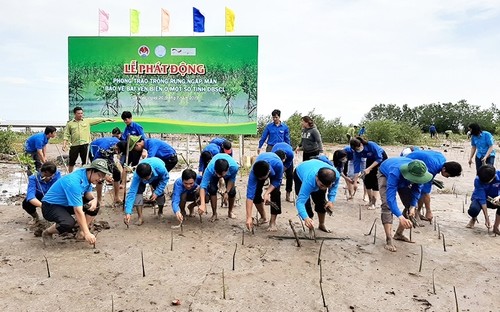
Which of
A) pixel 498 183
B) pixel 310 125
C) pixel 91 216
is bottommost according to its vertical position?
pixel 91 216

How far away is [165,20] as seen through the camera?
12211 mm

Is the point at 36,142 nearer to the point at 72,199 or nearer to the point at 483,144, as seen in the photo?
the point at 72,199

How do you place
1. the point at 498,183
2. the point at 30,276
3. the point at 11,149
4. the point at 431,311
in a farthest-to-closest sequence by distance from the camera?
the point at 11,149 < the point at 498,183 < the point at 30,276 < the point at 431,311

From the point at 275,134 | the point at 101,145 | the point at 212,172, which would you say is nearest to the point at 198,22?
the point at 275,134

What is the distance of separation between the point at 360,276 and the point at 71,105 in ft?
35.2

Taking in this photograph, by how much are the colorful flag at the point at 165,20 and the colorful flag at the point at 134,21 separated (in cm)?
83

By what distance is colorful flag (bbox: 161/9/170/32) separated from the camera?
1215 centimetres

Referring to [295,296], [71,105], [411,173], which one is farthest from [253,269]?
[71,105]

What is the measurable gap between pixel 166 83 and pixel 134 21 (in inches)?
87.2

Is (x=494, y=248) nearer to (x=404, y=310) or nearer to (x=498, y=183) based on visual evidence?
(x=498, y=183)

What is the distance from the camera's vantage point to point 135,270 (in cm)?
439

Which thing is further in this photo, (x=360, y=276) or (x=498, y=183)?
(x=498, y=183)

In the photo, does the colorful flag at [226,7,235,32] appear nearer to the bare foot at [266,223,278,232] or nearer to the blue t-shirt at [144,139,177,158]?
the blue t-shirt at [144,139,177,158]

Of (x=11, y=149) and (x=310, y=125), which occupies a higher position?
(x=310, y=125)
